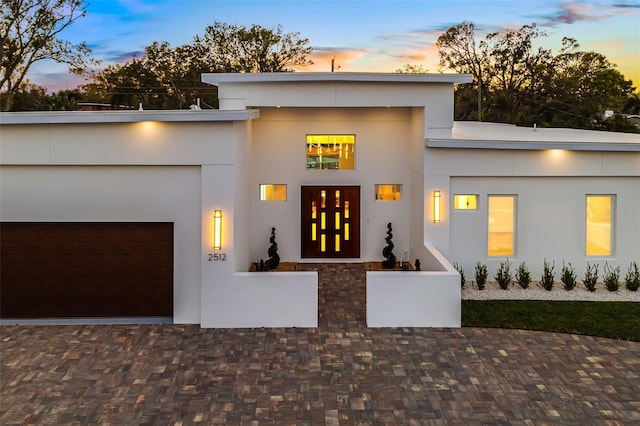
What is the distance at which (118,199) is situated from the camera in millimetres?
10297

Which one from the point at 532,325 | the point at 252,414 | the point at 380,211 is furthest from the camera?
the point at 380,211

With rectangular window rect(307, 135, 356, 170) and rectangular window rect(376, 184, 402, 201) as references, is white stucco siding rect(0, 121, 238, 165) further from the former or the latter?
rectangular window rect(376, 184, 402, 201)

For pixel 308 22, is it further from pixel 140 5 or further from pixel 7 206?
pixel 7 206

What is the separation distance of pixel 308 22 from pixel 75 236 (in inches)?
1243

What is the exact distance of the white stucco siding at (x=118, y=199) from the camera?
33.7 feet

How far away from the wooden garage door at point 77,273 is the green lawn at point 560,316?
590 centimetres

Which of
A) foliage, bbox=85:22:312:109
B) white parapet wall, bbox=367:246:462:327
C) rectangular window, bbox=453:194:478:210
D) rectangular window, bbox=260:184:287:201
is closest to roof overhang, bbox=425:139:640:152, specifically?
rectangular window, bbox=453:194:478:210

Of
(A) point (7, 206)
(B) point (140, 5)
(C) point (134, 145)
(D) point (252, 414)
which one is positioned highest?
(B) point (140, 5)

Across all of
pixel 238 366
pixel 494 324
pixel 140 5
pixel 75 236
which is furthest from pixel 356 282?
pixel 140 5

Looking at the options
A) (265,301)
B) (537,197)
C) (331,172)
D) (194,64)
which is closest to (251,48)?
(194,64)

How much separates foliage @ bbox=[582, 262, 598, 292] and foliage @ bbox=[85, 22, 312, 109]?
90.9 ft

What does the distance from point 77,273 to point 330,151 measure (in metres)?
7.07

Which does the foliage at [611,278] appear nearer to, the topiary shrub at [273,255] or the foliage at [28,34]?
the topiary shrub at [273,255]

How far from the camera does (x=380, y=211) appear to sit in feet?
48.7
